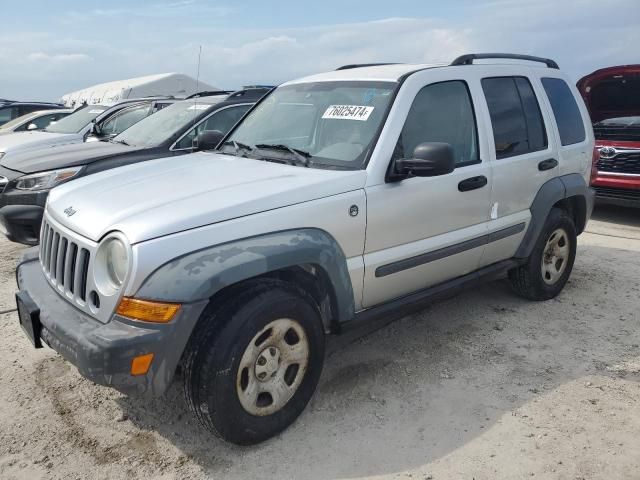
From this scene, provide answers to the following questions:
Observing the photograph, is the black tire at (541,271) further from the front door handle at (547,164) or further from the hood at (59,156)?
the hood at (59,156)

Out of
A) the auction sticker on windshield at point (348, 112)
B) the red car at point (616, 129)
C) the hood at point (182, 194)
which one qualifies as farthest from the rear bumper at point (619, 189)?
the hood at point (182, 194)

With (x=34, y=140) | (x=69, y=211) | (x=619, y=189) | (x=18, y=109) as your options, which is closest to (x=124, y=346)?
(x=69, y=211)

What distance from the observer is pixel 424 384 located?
11.5 ft

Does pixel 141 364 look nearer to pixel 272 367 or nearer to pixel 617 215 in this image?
pixel 272 367

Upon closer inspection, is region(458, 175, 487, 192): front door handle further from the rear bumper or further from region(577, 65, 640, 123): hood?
region(577, 65, 640, 123): hood

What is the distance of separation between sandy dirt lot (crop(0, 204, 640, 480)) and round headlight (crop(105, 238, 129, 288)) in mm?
913

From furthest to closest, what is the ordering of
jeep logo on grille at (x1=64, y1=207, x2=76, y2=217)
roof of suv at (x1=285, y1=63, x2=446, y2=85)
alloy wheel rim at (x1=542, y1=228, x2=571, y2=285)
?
alloy wheel rim at (x1=542, y1=228, x2=571, y2=285), roof of suv at (x1=285, y1=63, x2=446, y2=85), jeep logo on grille at (x1=64, y1=207, x2=76, y2=217)

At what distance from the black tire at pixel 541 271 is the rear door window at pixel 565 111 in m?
0.62

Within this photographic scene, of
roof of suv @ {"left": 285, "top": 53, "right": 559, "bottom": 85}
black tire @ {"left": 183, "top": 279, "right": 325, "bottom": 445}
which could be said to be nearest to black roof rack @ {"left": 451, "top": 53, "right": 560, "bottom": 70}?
roof of suv @ {"left": 285, "top": 53, "right": 559, "bottom": 85}

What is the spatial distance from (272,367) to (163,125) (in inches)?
183

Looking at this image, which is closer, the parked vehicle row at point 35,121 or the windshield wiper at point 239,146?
the windshield wiper at point 239,146

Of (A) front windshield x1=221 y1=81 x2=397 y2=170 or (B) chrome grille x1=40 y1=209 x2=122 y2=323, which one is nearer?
(B) chrome grille x1=40 y1=209 x2=122 y2=323

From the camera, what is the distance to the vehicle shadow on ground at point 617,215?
810cm

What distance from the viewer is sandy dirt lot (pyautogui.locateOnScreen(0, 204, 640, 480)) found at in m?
2.74
